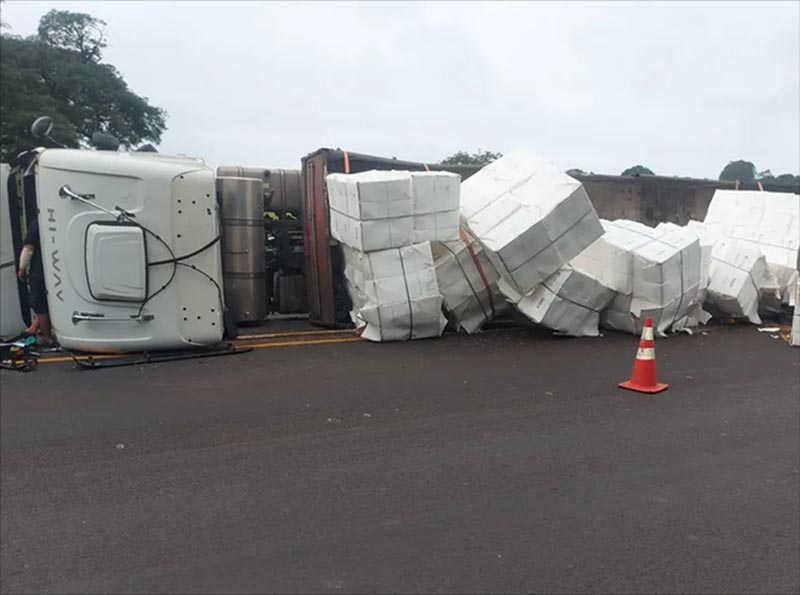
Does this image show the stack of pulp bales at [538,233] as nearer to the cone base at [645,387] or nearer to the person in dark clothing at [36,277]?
the cone base at [645,387]

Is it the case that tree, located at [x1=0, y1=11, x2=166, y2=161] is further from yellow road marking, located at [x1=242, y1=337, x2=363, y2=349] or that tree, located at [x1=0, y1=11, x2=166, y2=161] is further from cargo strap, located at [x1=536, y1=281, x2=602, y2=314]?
cargo strap, located at [x1=536, y1=281, x2=602, y2=314]

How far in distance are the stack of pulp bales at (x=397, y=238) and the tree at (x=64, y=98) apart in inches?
851

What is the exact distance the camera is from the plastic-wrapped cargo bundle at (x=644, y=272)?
761 cm

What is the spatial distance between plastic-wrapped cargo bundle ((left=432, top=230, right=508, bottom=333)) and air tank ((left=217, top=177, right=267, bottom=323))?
2.35m

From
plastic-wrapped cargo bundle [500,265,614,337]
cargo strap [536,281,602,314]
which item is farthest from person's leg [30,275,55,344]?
cargo strap [536,281,602,314]

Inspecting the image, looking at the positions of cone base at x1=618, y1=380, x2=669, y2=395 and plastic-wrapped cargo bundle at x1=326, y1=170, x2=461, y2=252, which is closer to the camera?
cone base at x1=618, y1=380, x2=669, y2=395

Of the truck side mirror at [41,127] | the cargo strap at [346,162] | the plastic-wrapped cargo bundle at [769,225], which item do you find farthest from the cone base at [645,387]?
the truck side mirror at [41,127]

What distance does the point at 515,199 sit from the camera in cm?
753

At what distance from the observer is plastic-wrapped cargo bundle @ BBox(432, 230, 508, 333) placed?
756cm

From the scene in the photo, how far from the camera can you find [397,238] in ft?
23.0

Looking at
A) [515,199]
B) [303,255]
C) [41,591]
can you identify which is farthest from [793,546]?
[303,255]

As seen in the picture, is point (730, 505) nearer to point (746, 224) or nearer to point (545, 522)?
point (545, 522)

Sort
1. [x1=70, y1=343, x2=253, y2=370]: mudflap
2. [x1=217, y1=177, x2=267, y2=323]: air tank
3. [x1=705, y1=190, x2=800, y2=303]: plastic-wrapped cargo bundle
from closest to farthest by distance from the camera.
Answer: [x1=70, y1=343, x2=253, y2=370]: mudflap < [x1=217, y1=177, x2=267, y2=323]: air tank < [x1=705, y1=190, x2=800, y2=303]: plastic-wrapped cargo bundle

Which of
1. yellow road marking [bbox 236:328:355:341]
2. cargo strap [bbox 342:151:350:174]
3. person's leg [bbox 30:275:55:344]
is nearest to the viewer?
person's leg [bbox 30:275:55:344]
